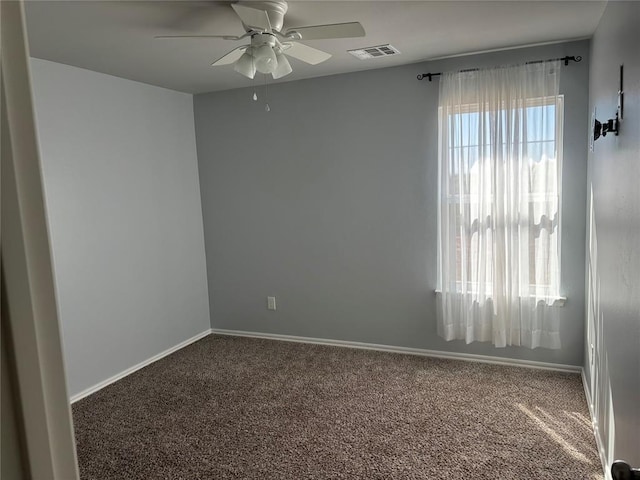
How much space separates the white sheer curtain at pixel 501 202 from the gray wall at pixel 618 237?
53cm

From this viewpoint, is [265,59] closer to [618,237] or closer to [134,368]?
[618,237]

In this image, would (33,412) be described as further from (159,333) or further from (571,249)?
(159,333)

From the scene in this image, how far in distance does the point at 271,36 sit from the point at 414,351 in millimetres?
2827

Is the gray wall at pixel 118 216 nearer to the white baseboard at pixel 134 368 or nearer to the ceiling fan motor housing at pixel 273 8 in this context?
the white baseboard at pixel 134 368

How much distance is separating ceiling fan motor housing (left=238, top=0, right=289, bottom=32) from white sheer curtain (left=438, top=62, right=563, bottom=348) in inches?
66.4

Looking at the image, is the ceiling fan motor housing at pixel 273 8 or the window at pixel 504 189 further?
the window at pixel 504 189

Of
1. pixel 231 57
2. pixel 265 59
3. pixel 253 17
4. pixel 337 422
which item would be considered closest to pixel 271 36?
pixel 265 59

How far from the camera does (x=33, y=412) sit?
0.50m

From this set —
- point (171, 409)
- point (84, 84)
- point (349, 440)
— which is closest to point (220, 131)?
point (84, 84)

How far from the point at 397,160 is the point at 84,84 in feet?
8.19

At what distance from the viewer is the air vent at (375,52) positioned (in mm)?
3239

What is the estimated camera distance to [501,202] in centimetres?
349

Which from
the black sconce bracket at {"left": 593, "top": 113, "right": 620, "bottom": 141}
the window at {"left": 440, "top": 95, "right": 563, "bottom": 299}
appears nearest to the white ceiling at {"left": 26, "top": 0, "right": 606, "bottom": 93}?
the window at {"left": 440, "top": 95, "right": 563, "bottom": 299}

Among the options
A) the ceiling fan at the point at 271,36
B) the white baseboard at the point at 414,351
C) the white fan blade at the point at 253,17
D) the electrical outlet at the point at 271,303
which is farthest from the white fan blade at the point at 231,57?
the white baseboard at the point at 414,351
